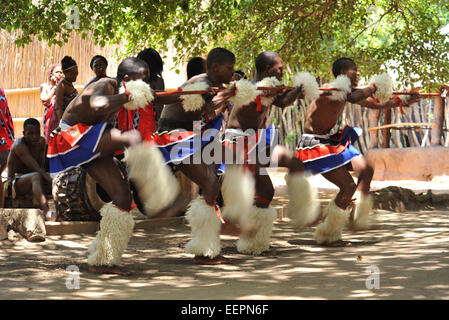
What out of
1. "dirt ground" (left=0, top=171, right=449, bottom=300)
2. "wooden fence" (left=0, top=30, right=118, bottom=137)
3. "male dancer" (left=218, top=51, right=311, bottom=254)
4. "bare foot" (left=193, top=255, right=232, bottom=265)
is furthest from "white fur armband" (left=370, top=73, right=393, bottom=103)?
"wooden fence" (left=0, top=30, right=118, bottom=137)

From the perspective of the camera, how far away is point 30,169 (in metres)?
7.14

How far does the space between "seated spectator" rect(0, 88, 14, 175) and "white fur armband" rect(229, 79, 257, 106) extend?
2.97m

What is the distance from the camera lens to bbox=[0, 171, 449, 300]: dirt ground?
3652 mm

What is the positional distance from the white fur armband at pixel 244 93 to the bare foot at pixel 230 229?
49.9 inches

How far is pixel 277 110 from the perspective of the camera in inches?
677

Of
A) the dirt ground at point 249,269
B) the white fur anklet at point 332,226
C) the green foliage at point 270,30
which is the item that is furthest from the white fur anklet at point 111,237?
the green foliage at point 270,30

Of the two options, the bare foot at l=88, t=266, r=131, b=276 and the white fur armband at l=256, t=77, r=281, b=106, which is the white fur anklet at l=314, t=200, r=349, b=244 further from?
the bare foot at l=88, t=266, r=131, b=276

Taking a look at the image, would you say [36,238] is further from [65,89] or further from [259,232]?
[65,89]

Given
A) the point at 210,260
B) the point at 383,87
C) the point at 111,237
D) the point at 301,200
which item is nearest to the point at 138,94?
the point at 111,237

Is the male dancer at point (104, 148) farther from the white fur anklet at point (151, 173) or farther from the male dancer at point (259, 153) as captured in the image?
the male dancer at point (259, 153)

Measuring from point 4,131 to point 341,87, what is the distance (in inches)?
140

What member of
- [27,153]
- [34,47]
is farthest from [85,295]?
[34,47]

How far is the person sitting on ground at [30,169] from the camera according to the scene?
6918 millimetres

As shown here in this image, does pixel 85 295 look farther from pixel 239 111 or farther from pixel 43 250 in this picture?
Answer: pixel 239 111
